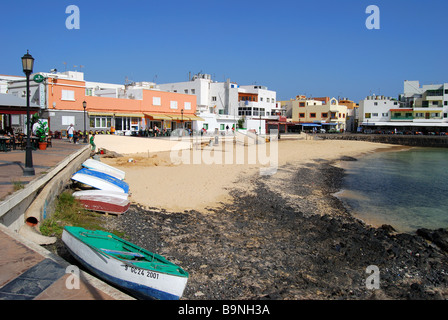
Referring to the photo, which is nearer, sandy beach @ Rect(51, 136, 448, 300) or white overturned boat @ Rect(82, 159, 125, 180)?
sandy beach @ Rect(51, 136, 448, 300)

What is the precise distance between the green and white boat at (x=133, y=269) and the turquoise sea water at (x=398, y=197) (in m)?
9.45

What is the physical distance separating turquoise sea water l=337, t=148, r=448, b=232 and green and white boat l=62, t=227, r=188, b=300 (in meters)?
9.45

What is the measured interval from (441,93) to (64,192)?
271 feet

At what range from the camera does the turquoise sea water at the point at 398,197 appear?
13.0m

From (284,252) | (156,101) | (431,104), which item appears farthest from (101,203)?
(431,104)

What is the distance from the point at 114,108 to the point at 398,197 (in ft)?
93.9

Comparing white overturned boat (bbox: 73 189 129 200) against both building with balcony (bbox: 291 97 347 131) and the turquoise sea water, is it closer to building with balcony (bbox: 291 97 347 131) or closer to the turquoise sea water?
the turquoise sea water

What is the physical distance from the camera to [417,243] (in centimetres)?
974

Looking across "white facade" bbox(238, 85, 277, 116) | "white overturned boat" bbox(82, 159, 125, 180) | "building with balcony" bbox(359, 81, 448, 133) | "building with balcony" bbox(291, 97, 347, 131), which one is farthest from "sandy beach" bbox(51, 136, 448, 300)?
"building with balcony" bbox(359, 81, 448, 133)

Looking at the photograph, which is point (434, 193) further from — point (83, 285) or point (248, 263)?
point (83, 285)

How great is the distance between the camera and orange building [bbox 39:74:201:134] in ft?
99.1

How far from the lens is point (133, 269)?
5.40 metres

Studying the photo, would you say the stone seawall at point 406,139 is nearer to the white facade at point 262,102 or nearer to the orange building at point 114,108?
the white facade at point 262,102

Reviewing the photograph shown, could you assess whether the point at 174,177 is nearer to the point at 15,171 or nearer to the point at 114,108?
the point at 15,171
